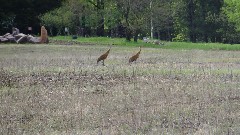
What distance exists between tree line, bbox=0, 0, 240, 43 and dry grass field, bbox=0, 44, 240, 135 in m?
27.6

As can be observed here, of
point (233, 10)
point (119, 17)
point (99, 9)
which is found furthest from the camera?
point (99, 9)

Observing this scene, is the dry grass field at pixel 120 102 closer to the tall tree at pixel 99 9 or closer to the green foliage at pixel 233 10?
the green foliage at pixel 233 10

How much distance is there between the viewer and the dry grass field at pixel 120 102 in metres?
7.78

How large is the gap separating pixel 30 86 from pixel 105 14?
109 feet

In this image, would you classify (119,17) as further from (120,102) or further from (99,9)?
(120,102)

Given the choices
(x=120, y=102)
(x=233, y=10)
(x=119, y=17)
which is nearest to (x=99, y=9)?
(x=119, y=17)

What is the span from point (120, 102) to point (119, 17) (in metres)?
34.5

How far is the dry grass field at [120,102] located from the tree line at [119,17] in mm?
27635

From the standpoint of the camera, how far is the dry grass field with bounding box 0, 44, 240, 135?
7.78m

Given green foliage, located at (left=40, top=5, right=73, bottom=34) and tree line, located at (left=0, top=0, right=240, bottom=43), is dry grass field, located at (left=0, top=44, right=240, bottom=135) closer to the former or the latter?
tree line, located at (left=0, top=0, right=240, bottom=43)

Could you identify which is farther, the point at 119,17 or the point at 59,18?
the point at 59,18

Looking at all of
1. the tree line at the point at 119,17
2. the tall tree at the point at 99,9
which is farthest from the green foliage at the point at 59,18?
the tall tree at the point at 99,9

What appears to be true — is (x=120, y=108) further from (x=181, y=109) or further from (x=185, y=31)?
(x=185, y=31)

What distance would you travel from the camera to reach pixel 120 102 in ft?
33.3
